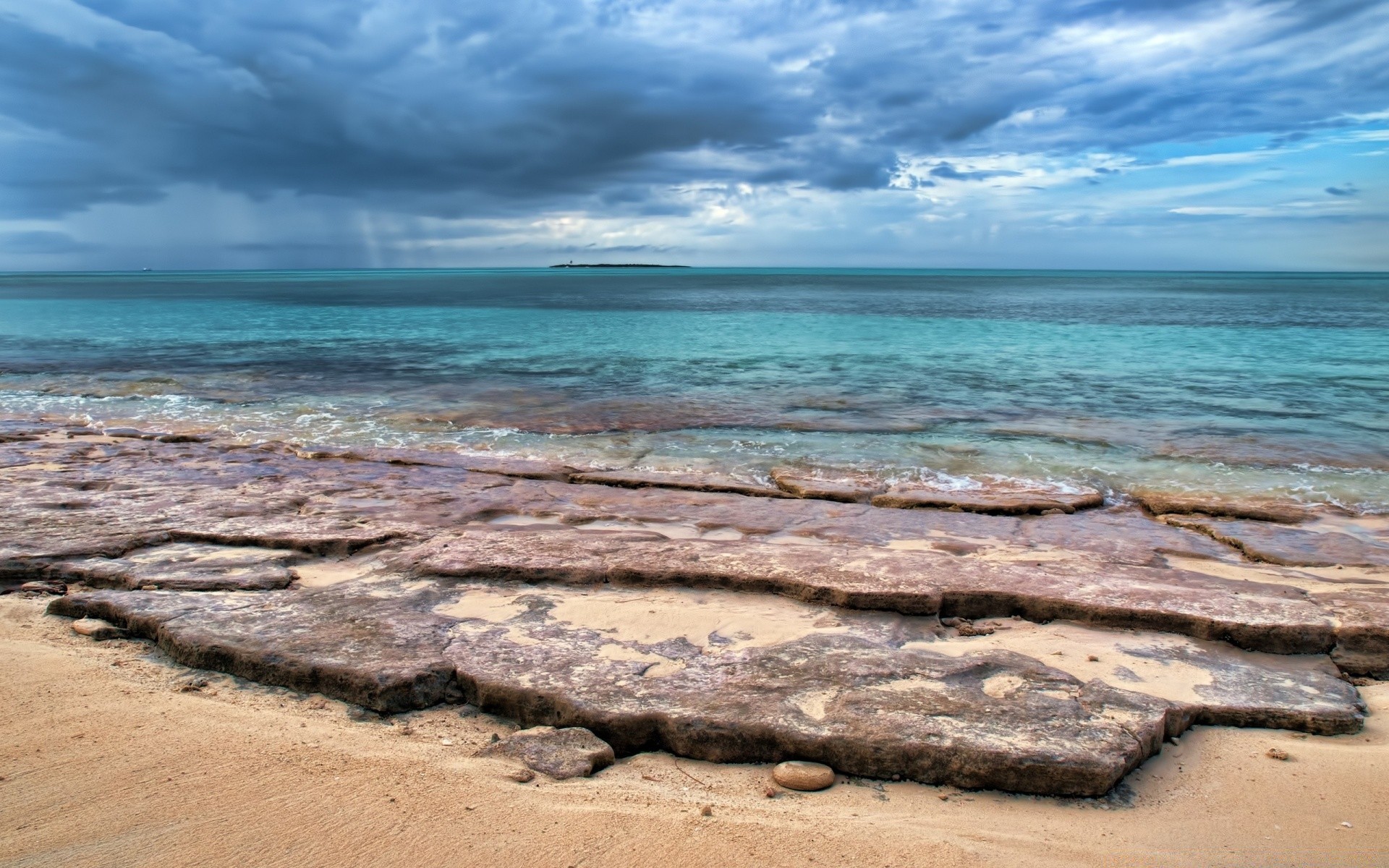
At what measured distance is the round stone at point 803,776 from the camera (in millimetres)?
2715

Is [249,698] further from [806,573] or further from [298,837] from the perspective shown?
[806,573]

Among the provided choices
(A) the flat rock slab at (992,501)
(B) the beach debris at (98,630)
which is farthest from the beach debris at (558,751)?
(A) the flat rock slab at (992,501)

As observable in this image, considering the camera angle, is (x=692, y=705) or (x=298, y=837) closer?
(x=298, y=837)

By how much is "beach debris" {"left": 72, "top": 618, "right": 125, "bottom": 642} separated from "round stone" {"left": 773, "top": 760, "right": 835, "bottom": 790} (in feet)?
9.79

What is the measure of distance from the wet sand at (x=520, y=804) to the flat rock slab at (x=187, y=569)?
3.69 ft

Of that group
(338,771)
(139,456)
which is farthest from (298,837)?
(139,456)

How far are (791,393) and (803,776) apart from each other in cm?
1126

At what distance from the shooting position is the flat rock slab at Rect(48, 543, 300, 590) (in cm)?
423

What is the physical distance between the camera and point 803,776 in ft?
8.96

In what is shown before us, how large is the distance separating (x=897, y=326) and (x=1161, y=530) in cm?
2471

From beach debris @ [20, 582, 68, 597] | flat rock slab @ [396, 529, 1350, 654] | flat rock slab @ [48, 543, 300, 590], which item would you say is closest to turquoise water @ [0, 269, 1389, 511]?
flat rock slab @ [396, 529, 1350, 654]

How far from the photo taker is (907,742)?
2.80m

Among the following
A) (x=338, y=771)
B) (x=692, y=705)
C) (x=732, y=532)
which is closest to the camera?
(x=338, y=771)

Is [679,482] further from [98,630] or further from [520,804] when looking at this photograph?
[520,804]
